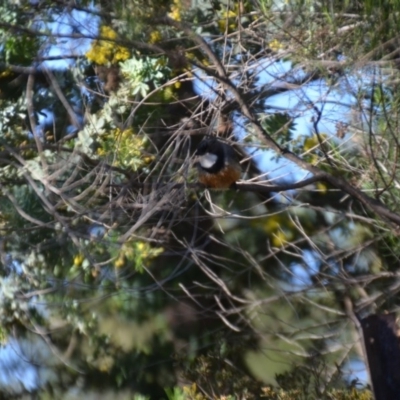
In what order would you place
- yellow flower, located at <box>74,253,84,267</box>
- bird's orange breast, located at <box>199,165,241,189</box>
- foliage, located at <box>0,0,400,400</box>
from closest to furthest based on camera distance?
1. foliage, located at <box>0,0,400,400</box>
2. bird's orange breast, located at <box>199,165,241,189</box>
3. yellow flower, located at <box>74,253,84,267</box>

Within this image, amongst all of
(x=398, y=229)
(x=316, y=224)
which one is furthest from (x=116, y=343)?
(x=398, y=229)

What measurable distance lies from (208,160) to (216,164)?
47mm

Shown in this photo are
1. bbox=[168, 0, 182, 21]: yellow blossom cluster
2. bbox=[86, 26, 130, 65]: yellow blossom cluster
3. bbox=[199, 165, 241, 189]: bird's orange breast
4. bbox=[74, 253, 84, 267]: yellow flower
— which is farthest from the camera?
bbox=[74, 253, 84, 267]: yellow flower

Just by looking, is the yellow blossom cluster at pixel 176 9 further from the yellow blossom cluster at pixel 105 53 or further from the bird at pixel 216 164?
the bird at pixel 216 164

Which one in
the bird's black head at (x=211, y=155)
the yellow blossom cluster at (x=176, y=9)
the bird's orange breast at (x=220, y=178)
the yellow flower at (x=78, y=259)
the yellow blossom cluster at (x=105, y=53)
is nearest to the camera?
the bird's black head at (x=211, y=155)

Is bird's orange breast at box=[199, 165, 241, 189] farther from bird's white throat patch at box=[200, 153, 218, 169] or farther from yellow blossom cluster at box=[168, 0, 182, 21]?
yellow blossom cluster at box=[168, 0, 182, 21]

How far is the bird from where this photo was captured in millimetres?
4293

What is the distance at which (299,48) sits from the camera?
3.93 metres

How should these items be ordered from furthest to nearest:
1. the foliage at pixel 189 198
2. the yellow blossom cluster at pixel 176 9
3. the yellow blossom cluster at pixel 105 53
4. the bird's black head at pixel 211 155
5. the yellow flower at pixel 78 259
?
the yellow flower at pixel 78 259 → the yellow blossom cluster at pixel 105 53 → the yellow blossom cluster at pixel 176 9 → the bird's black head at pixel 211 155 → the foliage at pixel 189 198

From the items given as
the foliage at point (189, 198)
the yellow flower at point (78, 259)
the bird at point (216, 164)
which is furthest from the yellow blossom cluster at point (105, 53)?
the yellow flower at point (78, 259)

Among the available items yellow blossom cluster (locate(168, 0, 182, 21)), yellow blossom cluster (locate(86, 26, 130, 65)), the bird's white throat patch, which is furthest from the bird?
yellow blossom cluster (locate(86, 26, 130, 65))

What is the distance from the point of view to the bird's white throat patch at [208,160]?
4315 millimetres

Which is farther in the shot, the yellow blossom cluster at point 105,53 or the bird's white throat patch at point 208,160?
the yellow blossom cluster at point 105,53

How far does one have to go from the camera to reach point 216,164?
4344 mm
